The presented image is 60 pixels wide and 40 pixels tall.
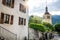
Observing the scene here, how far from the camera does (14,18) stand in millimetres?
7207

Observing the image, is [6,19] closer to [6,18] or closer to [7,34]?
[6,18]

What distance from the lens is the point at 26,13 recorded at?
8867mm

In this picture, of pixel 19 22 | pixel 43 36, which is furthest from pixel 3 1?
pixel 43 36

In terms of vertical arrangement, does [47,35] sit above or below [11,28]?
below

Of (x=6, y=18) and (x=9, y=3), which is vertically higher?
(x=9, y=3)

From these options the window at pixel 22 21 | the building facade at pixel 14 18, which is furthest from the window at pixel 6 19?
the window at pixel 22 21

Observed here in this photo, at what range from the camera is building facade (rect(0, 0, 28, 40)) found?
Result: 615 centimetres

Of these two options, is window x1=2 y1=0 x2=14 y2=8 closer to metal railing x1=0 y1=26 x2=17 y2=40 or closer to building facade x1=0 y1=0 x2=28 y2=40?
building facade x1=0 y1=0 x2=28 y2=40

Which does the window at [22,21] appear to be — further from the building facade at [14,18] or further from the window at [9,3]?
the window at [9,3]

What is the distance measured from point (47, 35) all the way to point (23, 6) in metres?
3.32

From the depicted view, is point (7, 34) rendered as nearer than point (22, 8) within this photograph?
Yes

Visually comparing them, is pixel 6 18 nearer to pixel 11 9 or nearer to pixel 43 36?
pixel 11 9

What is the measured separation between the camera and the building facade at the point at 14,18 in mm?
6150

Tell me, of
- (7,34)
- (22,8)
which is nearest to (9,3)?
(7,34)
